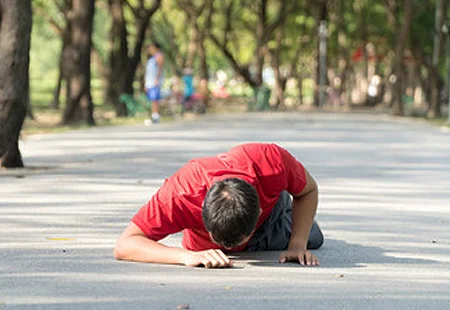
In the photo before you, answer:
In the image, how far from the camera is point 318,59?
56.6 meters

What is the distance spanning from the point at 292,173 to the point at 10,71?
9403 mm

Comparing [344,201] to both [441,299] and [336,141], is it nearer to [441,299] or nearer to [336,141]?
[441,299]

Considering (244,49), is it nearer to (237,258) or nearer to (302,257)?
(237,258)

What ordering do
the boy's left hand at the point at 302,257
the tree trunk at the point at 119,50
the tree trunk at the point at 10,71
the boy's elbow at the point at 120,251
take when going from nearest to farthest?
Answer: the boy's elbow at the point at 120,251, the boy's left hand at the point at 302,257, the tree trunk at the point at 10,71, the tree trunk at the point at 119,50

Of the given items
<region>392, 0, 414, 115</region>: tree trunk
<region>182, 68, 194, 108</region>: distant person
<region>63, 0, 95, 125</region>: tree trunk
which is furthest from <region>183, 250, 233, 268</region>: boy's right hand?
Result: <region>392, 0, 414, 115</region>: tree trunk

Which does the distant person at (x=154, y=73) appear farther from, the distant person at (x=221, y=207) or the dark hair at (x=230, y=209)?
the dark hair at (x=230, y=209)

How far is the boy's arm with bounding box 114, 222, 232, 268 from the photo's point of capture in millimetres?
7492

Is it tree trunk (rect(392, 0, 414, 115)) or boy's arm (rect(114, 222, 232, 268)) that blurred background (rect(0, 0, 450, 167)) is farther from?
boy's arm (rect(114, 222, 232, 268))

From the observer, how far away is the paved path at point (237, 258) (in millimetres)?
6840

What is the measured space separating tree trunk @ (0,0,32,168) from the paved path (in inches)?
18.4

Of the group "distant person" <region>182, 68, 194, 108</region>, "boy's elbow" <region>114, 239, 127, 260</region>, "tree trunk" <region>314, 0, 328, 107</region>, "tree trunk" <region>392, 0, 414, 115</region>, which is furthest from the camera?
"tree trunk" <region>314, 0, 328, 107</region>

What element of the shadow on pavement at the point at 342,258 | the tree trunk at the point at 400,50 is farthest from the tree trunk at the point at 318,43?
the shadow on pavement at the point at 342,258

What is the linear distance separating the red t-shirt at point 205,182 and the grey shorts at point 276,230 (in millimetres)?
534

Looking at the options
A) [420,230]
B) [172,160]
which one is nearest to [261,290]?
[420,230]
